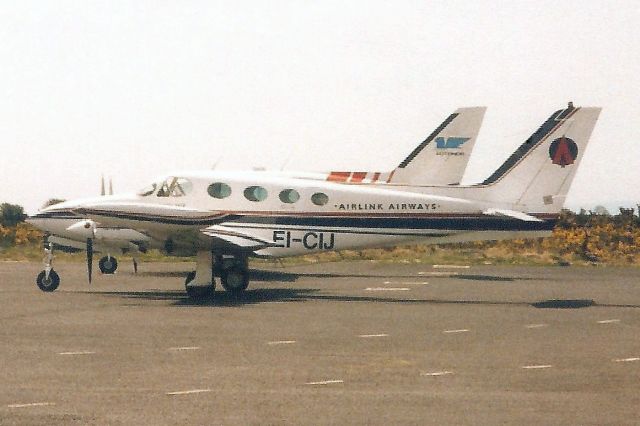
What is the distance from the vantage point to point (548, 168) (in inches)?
854

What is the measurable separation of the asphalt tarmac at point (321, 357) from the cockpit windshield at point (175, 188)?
276 centimetres

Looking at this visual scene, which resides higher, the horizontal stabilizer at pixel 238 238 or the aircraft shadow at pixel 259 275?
the horizontal stabilizer at pixel 238 238

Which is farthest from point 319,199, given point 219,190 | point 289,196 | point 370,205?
point 219,190

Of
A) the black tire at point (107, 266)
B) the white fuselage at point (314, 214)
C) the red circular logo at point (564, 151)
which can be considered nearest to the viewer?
the white fuselage at point (314, 214)

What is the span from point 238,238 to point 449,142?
41.1 feet

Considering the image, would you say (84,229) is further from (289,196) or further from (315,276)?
(315,276)

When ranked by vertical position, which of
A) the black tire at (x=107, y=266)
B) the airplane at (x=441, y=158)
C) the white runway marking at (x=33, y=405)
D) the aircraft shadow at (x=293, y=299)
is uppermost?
the airplane at (x=441, y=158)

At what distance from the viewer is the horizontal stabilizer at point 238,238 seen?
19769mm

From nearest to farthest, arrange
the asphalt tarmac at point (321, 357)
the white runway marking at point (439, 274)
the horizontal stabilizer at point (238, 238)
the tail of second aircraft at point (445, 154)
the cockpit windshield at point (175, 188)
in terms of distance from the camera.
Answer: the asphalt tarmac at point (321, 357) < the horizontal stabilizer at point (238, 238) < the cockpit windshield at point (175, 188) < the white runway marking at point (439, 274) < the tail of second aircraft at point (445, 154)

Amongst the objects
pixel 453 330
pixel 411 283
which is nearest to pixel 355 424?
pixel 453 330

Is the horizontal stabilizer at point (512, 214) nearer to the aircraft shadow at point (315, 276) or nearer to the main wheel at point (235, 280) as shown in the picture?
the aircraft shadow at point (315, 276)

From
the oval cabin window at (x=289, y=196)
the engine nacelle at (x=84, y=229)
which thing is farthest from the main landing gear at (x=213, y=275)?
the engine nacelle at (x=84, y=229)

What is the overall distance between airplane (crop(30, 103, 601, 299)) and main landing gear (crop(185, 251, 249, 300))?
0.11 feet

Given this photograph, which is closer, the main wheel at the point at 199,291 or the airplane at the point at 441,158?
the main wheel at the point at 199,291
